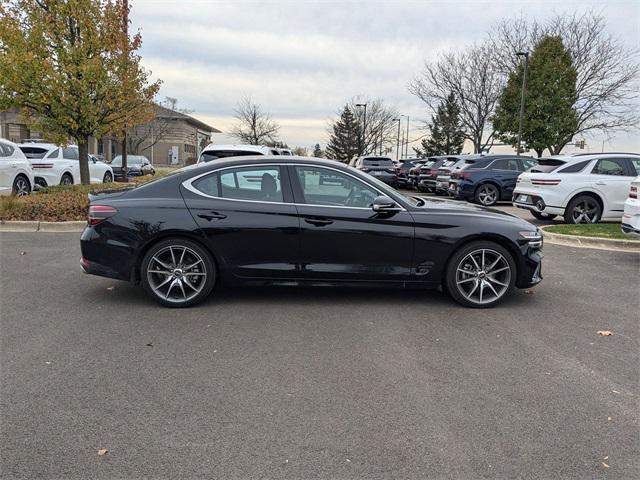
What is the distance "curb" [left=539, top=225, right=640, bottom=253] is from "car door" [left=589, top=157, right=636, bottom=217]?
241 centimetres

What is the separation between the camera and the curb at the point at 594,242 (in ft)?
31.2

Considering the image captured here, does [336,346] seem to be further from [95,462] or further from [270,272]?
[95,462]

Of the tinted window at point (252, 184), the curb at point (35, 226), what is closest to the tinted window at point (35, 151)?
the curb at point (35, 226)

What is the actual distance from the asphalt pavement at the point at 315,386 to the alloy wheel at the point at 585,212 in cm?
604

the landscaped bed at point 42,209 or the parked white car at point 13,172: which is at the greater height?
the parked white car at point 13,172

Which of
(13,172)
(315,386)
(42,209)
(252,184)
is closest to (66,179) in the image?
(13,172)

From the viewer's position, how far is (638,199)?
8.16 m

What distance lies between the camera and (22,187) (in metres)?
13.4

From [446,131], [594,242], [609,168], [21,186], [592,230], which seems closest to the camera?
[594,242]

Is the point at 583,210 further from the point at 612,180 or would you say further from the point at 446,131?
the point at 446,131

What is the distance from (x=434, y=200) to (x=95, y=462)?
4771mm

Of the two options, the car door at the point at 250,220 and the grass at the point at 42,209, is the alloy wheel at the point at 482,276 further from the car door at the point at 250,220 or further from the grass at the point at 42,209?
the grass at the point at 42,209

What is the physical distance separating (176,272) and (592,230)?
8242 mm

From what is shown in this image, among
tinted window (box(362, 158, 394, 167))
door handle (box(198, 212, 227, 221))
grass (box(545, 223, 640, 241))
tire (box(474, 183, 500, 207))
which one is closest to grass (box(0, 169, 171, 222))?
door handle (box(198, 212, 227, 221))
